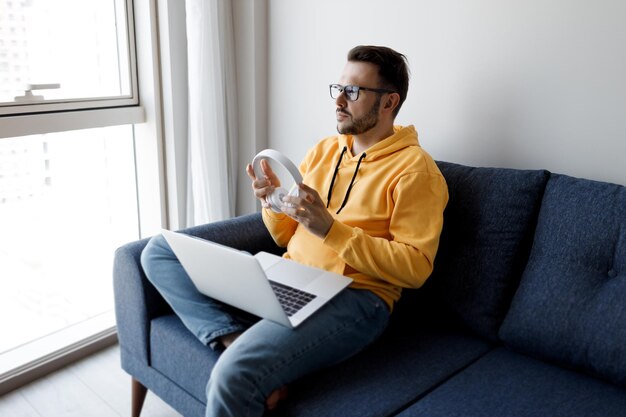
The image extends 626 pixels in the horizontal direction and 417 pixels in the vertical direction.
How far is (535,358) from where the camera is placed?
1699 millimetres

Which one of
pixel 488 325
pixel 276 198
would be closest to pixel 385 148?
pixel 276 198

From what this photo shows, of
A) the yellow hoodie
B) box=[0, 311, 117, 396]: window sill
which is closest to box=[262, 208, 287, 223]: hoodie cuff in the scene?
the yellow hoodie

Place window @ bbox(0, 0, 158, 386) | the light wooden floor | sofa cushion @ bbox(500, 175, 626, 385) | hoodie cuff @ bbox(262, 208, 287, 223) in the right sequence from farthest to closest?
1. window @ bbox(0, 0, 158, 386)
2. the light wooden floor
3. hoodie cuff @ bbox(262, 208, 287, 223)
4. sofa cushion @ bbox(500, 175, 626, 385)

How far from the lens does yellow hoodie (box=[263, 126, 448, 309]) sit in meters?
1.68

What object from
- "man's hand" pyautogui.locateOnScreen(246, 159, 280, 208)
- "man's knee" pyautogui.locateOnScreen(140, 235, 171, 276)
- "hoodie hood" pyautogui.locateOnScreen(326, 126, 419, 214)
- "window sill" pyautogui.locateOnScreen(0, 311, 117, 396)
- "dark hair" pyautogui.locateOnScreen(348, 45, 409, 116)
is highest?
"dark hair" pyautogui.locateOnScreen(348, 45, 409, 116)

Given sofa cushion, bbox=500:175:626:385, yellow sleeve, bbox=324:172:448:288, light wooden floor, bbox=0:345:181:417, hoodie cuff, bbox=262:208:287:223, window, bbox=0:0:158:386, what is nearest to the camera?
sofa cushion, bbox=500:175:626:385

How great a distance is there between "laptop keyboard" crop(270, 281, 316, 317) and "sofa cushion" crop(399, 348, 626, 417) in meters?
0.39

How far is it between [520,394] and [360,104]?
94cm

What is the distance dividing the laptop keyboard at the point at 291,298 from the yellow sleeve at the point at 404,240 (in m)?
0.15

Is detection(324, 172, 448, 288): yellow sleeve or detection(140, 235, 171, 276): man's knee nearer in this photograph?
detection(324, 172, 448, 288): yellow sleeve

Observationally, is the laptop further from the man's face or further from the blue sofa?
the man's face

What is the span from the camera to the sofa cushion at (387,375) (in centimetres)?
147

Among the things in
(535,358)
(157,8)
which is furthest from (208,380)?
(157,8)

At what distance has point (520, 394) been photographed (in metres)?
1.51
